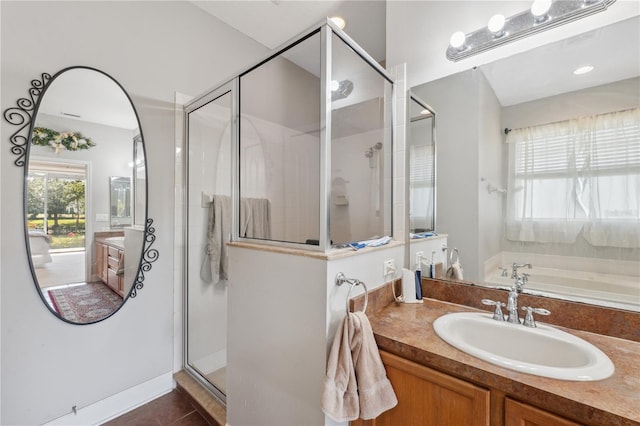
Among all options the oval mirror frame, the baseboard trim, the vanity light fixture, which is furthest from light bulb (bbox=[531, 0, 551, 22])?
the baseboard trim

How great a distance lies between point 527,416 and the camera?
743 mm

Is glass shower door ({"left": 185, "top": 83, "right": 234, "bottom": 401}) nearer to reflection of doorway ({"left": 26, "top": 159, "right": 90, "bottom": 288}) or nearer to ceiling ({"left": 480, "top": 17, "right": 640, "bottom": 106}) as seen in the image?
reflection of doorway ({"left": 26, "top": 159, "right": 90, "bottom": 288})

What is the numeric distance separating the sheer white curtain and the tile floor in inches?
84.7

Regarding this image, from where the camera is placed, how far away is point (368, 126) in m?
1.78

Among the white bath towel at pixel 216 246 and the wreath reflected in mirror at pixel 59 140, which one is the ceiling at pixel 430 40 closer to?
the wreath reflected in mirror at pixel 59 140

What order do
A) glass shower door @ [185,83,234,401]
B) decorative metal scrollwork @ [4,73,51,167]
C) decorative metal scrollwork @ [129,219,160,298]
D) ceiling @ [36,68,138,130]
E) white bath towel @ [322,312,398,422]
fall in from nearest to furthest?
white bath towel @ [322,312,398,422] → decorative metal scrollwork @ [4,73,51,167] → ceiling @ [36,68,138,130] → decorative metal scrollwork @ [129,219,160,298] → glass shower door @ [185,83,234,401]

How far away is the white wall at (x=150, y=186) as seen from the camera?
132 centimetres

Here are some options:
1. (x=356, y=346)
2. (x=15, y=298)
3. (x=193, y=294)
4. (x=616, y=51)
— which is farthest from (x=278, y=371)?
(x=616, y=51)

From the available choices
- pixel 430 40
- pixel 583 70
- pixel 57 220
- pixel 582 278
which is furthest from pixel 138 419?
pixel 583 70

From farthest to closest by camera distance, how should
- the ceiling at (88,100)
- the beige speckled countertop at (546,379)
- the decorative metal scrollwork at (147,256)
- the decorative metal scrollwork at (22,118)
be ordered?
the decorative metal scrollwork at (147,256)
the ceiling at (88,100)
the decorative metal scrollwork at (22,118)
the beige speckled countertop at (546,379)

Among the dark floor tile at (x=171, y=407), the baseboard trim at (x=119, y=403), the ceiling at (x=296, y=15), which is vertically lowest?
the dark floor tile at (x=171, y=407)

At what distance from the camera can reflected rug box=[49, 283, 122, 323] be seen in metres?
1.48

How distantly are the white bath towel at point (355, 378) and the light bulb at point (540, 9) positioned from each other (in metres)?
1.53

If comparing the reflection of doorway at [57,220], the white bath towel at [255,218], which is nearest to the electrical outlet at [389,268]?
the white bath towel at [255,218]
